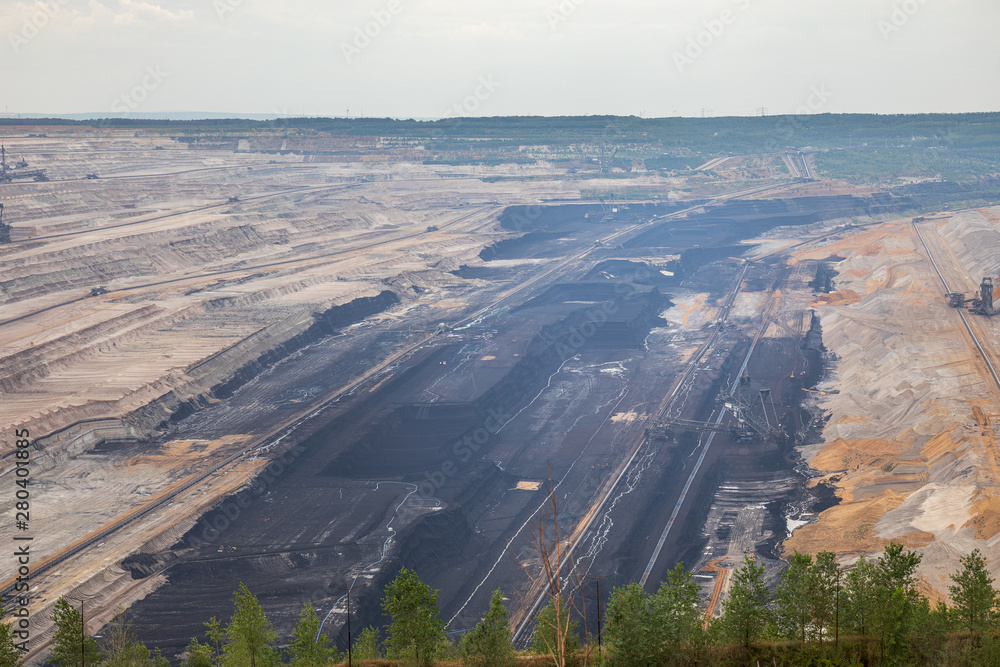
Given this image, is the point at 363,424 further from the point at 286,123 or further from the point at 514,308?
the point at 286,123

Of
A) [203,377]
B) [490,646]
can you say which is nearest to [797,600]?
[490,646]

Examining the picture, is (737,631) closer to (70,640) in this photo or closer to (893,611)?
(893,611)

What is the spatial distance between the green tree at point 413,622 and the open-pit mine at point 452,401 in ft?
20.7

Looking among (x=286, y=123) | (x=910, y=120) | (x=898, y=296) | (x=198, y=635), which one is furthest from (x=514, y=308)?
(x=910, y=120)

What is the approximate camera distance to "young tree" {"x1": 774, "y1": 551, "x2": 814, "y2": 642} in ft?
55.8

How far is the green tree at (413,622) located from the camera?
1692 centimetres

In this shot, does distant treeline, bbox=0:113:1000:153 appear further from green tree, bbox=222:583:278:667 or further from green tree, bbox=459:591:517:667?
green tree, bbox=459:591:517:667

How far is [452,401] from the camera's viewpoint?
1582 inches

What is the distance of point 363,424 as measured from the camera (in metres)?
37.1

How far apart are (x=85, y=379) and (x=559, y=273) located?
137ft

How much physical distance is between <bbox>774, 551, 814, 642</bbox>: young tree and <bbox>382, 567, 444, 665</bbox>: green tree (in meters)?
7.94

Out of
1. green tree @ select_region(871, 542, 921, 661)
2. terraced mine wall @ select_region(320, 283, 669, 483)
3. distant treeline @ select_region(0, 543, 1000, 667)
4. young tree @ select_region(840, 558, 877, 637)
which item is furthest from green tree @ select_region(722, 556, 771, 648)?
terraced mine wall @ select_region(320, 283, 669, 483)

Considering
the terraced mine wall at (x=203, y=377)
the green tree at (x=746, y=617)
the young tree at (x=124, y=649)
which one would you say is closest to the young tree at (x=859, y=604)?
the green tree at (x=746, y=617)

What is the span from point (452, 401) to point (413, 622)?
23387 mm
